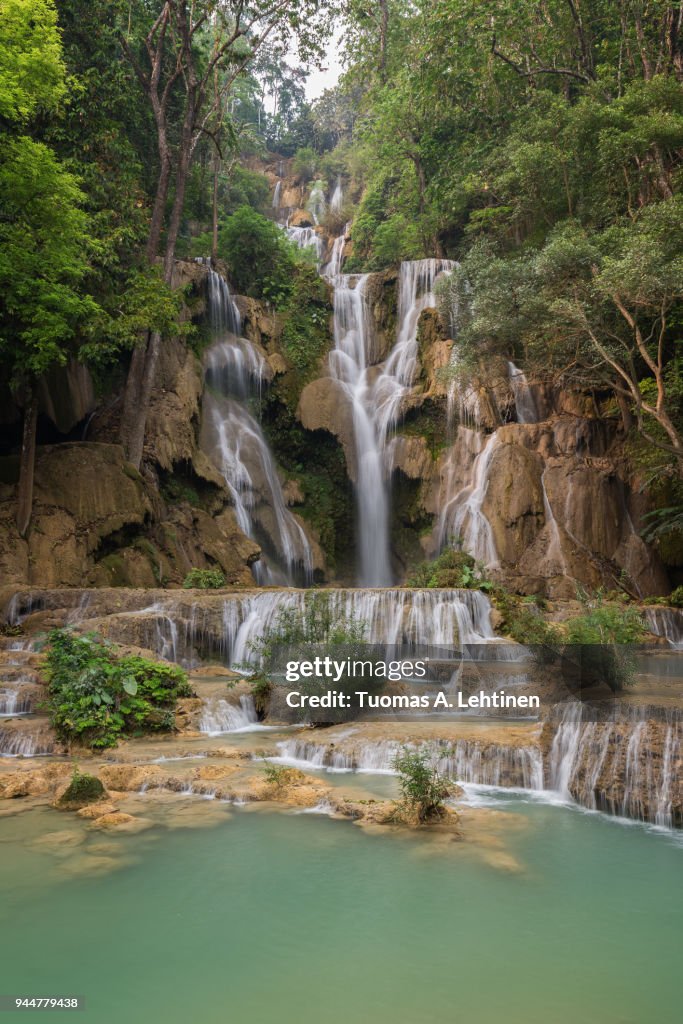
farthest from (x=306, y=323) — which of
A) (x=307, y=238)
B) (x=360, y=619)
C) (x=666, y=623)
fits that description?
(x=307, y=238)

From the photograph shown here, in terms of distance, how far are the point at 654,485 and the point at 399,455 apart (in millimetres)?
7982

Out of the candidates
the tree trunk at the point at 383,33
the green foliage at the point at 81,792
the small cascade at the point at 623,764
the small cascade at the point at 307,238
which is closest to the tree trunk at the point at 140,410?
the green foliage at the point at 81,792

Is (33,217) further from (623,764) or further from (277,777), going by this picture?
(623,764)

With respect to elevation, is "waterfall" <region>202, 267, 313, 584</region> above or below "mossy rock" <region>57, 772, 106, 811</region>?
above

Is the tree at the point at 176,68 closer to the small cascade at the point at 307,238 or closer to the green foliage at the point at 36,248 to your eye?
the green foliage at the point at 36,248

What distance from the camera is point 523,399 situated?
2231 cm

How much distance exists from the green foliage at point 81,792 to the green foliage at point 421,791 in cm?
277

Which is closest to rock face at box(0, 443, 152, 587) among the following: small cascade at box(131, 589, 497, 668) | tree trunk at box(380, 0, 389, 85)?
small cascade at box(131, 589, 497, 668)

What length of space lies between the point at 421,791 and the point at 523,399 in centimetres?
1816

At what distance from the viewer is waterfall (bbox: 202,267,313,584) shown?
72.2 feet

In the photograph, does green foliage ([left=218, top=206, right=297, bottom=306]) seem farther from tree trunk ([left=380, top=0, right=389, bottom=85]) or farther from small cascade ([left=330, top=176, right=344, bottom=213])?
small cascade ([left=330, top=176, right=344, bottom=213])

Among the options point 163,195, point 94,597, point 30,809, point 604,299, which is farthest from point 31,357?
point 604,299

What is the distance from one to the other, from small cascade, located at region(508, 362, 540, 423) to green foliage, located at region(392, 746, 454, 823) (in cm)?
1754

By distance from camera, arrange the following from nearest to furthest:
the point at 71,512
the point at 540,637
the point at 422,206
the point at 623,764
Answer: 1. the point at 623,764
2. the point at 540,637
3. the point at 71,512
4. the point at 422,206
